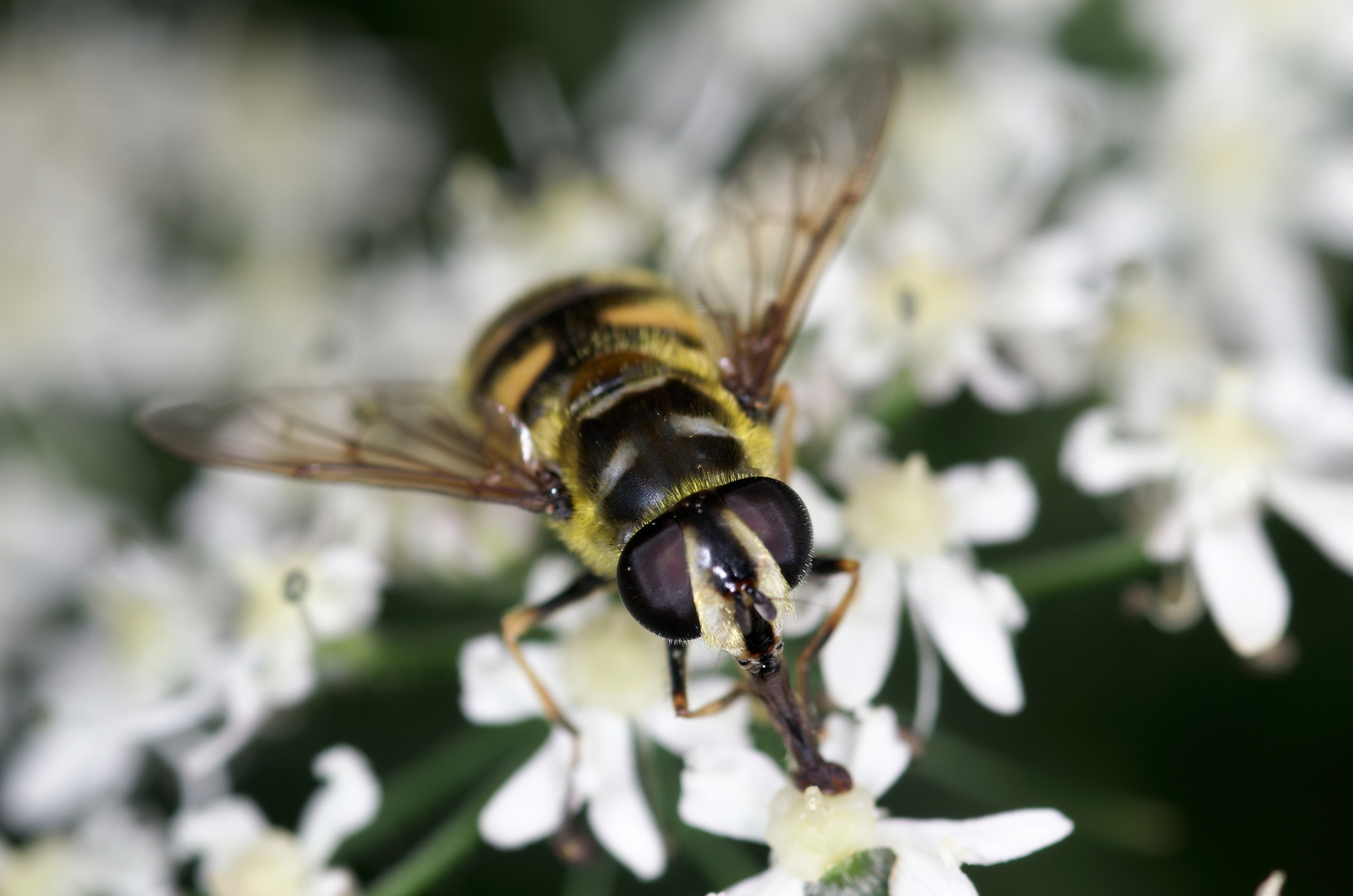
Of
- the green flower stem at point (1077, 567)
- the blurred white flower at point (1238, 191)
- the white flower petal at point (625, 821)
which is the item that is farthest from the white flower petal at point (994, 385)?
the white flower petal at point (625, 821)

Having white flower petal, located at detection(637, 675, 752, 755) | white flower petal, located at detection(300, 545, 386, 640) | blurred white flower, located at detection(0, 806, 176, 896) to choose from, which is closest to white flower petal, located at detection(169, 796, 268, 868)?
blurred white flower, located at detection(0, 806, 176, 896)

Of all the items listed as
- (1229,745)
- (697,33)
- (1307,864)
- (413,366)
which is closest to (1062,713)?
(1229,745)

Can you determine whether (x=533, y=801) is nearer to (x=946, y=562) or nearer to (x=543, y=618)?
(x=543, y=618)

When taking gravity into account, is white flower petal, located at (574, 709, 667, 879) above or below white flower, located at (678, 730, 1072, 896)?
above

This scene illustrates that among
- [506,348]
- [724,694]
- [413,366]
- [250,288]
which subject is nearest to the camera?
[724,694]

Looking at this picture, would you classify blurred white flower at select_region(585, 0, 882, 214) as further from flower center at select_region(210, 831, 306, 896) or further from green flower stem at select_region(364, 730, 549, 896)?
flower center at select_region(210, 831, 306, 896)

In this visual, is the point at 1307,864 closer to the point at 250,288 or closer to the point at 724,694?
the point at 724,694
